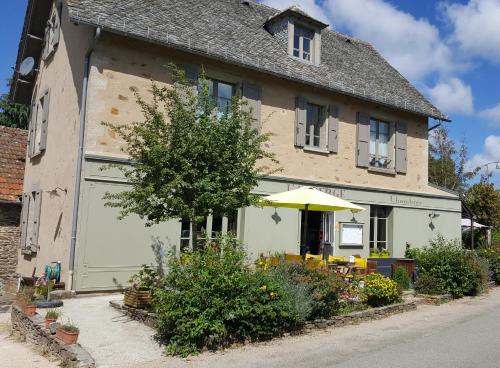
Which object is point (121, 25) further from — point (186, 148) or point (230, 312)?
point (230, 312)

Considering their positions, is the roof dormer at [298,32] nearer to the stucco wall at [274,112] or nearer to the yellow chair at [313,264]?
the stucco wall at [274,112]

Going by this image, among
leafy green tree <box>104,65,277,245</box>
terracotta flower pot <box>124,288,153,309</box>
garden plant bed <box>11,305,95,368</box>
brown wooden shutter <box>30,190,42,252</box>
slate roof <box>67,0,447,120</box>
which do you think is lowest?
garden plant bed <box>11,305,95,368</box>

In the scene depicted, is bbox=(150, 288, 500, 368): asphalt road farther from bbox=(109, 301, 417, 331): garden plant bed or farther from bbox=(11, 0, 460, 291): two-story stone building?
bbox=(11, 0, 460, 291): two-story stone building

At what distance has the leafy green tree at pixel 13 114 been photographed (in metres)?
27.5

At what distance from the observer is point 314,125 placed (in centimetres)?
1480

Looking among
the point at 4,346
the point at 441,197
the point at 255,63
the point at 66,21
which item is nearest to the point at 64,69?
the point at 66,21

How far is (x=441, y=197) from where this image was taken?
57.6 feet

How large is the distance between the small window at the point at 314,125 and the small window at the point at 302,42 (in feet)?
5.49

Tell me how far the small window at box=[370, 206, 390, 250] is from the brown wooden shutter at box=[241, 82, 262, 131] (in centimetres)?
521

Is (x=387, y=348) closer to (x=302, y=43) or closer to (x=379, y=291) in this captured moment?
(x=379, y=291)

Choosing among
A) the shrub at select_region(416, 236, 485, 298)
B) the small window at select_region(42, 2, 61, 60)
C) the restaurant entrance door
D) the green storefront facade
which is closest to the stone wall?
the small window at select_region(42, 2, 61, 60)

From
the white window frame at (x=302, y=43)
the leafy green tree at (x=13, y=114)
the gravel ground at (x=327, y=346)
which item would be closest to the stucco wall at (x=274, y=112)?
the white window frame at (x=302, y=43)

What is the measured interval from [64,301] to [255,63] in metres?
7.39

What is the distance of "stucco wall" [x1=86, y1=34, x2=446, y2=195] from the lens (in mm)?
10977
